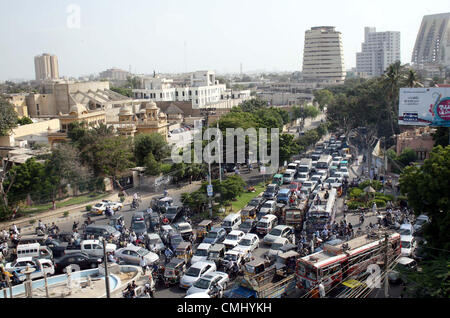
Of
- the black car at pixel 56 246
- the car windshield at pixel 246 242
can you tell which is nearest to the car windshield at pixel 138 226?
the black car at pixel 56 246

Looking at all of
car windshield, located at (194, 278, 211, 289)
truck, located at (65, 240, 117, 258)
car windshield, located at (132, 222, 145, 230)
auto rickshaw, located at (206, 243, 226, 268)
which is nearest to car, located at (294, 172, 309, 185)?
car windshield, located at (132, 222, 145, 230)

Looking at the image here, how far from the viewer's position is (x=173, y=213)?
21.1m

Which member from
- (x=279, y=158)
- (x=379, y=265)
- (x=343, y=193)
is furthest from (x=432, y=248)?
(x=279, y=158)

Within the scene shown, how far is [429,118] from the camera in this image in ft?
82.6

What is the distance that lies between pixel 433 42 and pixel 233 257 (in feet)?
430

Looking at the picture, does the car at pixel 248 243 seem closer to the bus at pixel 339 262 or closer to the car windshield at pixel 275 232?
the car windshield at pixel 275 232

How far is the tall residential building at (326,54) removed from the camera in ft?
391

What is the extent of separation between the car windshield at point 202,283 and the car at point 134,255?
3032mm

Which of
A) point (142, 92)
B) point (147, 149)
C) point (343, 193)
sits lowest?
point (343, 193)

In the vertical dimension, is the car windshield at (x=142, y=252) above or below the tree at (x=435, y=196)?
below

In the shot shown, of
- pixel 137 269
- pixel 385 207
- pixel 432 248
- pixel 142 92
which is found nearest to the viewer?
pixel 432 248

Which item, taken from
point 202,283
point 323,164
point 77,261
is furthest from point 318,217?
point 323,164
